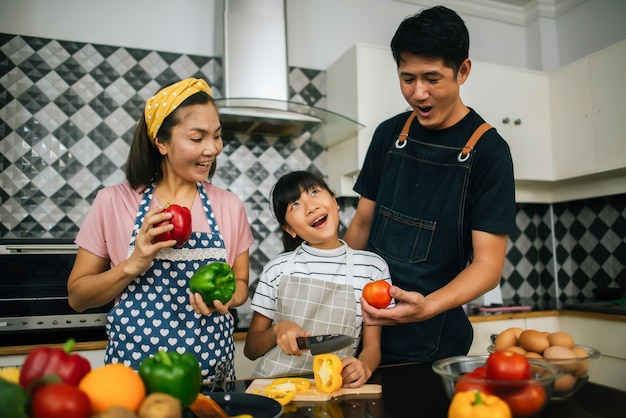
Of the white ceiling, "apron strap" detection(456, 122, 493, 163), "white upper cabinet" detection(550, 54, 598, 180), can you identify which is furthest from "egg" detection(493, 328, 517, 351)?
the white ceiling

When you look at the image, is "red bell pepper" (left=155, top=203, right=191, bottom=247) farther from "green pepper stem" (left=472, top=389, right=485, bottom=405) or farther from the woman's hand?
"green pepper stem" (left=472, top=389, right=485, bottom=405)

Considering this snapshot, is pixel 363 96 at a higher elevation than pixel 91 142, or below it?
higher

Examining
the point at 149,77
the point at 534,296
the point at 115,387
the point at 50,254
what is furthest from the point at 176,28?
the point at 534,296

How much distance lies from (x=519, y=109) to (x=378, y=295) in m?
2.37

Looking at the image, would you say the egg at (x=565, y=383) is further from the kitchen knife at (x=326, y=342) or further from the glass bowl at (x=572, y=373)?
the kitchen knife at (x=326, y=342)

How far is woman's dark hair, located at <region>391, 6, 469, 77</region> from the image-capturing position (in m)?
1.43

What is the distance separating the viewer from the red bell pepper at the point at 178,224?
1.30 meters

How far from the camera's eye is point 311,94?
3.13 m

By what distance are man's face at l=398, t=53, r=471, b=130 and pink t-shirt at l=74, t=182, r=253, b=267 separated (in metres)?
0.64

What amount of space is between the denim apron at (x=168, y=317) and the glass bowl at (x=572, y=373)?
79 centimetres

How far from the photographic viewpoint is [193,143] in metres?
1.42

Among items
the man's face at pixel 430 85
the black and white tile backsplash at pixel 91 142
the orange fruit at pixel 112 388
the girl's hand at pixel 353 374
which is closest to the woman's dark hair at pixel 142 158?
the man's face at pixel 430 85

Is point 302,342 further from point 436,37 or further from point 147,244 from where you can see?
point 436,37

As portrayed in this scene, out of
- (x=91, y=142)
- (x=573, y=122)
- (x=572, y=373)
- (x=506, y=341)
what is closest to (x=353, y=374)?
(x=506, y=341)
